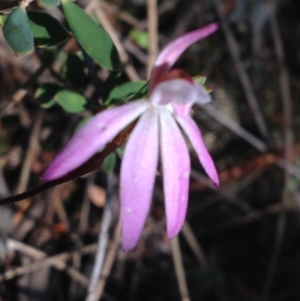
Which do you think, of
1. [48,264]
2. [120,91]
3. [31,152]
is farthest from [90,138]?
[31,152]

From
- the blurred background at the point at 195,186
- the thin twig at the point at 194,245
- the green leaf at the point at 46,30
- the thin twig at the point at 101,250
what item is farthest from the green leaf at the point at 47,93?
the thin twig at the point at 194,245

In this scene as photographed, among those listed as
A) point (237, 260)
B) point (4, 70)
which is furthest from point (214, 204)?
point (4, 70)

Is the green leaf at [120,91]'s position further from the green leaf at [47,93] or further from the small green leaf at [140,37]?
the small green leaf at [140,37]

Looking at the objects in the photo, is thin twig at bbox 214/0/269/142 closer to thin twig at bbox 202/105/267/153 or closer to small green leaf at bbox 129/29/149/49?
thin twig at bbox 202/105/267/153

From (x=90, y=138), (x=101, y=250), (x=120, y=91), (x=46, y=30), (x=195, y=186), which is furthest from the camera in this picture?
(x=195, y=186)

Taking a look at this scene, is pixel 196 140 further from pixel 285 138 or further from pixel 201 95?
pixel 285 138

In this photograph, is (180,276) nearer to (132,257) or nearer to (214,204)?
(132,257)
